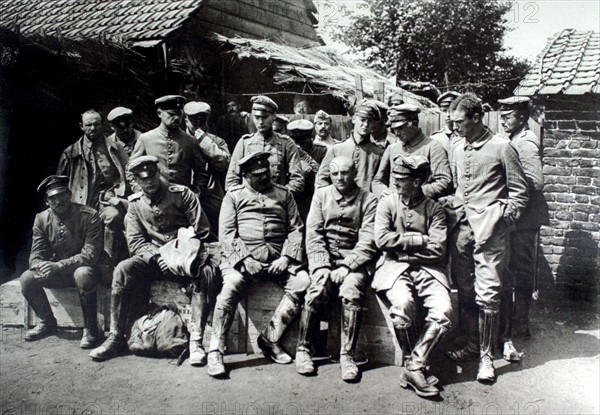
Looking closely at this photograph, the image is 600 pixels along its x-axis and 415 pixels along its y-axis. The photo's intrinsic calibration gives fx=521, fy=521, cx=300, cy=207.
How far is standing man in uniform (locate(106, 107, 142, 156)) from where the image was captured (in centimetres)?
572

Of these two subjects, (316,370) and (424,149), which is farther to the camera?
(424,149)

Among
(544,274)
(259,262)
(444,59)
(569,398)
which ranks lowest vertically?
(569,398)

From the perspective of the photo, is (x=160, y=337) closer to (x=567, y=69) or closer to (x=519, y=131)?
(x=519, y=131)

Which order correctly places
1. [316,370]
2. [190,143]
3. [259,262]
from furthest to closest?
1. [190,143]
2. [259,262]
3. [316,370]

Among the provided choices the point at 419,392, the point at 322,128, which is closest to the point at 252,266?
the point at 419,392

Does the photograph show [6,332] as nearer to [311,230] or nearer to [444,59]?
[311,230]

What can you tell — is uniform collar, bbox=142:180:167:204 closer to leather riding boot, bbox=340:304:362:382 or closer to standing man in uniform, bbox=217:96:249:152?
leather riding boot, bbox=340:304:362:382

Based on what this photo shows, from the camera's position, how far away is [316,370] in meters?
4.29

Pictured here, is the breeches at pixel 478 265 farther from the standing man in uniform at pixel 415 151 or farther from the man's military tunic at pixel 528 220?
the man's military tunic at pixel 528 220

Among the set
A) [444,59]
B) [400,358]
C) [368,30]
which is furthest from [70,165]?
[444,59]

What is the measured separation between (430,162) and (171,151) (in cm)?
A: 265

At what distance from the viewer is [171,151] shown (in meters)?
5.47

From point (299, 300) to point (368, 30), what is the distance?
6743 mm

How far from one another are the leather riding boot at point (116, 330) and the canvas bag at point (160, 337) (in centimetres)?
8
